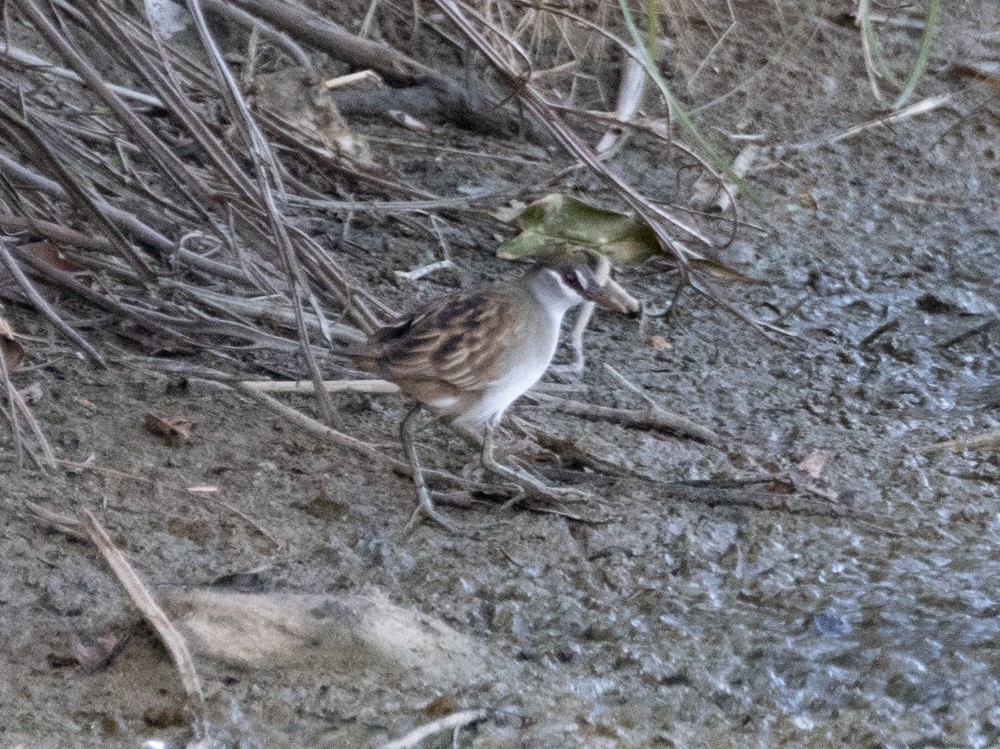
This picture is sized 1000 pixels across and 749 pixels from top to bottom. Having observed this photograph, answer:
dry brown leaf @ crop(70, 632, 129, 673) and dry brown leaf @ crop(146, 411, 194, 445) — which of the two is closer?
dry brown leaf @ crop(70, 632, 129, 673)

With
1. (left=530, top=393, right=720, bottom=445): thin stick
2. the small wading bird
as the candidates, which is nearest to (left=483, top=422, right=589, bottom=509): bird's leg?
the small wading bird

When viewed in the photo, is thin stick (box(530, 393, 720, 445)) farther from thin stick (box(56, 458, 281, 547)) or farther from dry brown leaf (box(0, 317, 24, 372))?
dry brown leaf (box(0, 317, 24, 372))

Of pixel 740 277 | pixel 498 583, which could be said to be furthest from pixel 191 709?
pixel 740 277

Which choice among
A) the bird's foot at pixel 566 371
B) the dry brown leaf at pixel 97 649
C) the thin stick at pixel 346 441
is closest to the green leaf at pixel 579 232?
the bird's foot at pixel 566 371

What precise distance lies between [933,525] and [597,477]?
3.33ft

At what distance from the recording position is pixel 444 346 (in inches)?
153

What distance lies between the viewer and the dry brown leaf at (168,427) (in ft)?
13.0

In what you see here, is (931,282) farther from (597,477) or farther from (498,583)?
(498,583)

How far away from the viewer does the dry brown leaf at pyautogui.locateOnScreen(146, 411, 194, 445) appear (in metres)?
3.95

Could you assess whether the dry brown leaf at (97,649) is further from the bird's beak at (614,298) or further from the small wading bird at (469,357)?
the bird's beak at (614,298)

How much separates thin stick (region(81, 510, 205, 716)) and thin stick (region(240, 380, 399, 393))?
0.91 metres

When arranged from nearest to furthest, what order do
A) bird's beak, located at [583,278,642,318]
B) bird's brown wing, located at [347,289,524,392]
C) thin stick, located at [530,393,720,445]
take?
bird's brown wing, located at [347,289,524,392], bird's beak, located at [583,278,642,318], thin stick, located at [530,393,720,445]

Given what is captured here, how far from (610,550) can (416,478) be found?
1.87ft

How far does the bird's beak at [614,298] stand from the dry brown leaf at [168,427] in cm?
127
